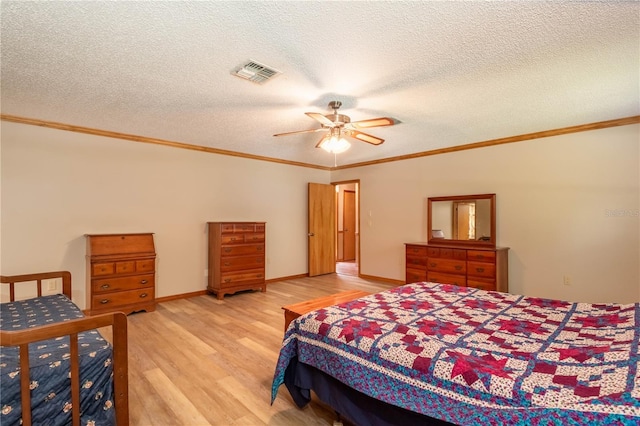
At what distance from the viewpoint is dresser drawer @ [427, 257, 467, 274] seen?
169 inches

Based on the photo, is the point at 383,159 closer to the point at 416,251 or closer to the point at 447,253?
the point at 416,251

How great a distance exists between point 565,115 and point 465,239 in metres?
2.02

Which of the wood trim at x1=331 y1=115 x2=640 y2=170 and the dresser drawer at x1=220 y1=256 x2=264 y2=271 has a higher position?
the wood trim at x1=331 y1=115 x2=640 y2=170

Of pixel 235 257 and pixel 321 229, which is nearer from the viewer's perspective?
pixel 235 257

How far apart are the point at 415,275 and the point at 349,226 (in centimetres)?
446

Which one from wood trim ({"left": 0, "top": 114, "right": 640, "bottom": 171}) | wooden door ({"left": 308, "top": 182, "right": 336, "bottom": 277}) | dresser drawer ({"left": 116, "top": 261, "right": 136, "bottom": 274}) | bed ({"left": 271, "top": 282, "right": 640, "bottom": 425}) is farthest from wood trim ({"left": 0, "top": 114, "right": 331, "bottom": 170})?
bed ({"left": 271, "top": 282, "right": 640, "bottom": 425})

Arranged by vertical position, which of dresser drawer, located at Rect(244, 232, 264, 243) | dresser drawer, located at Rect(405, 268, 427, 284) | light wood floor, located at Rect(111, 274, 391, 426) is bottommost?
light wood floor, located at Rect(111, 274, 391, 426)

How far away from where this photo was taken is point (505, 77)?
2494mm

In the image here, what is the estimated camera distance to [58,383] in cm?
153

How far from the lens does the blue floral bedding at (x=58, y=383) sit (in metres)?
1.43

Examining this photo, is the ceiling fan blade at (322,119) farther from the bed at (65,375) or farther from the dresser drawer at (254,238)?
the dresser drawer at (254,238)

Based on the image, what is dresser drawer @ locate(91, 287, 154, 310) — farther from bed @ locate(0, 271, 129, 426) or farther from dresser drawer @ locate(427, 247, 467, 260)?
dresser drawer @ locate(427, 247, 467, 260)

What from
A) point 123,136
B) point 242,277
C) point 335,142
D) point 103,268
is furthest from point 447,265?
point 123,136

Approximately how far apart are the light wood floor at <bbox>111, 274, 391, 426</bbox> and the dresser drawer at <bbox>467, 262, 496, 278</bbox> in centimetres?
259
